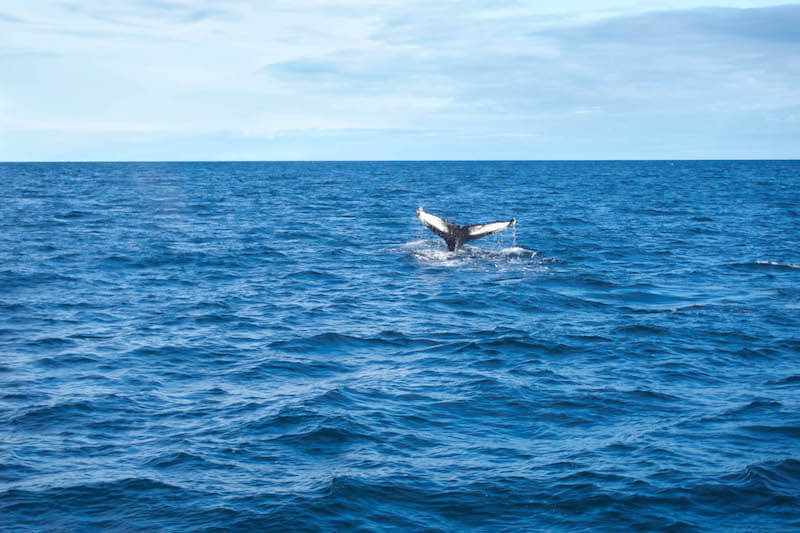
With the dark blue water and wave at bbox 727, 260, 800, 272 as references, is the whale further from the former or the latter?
wave at bbox 727, 260, 800, 272

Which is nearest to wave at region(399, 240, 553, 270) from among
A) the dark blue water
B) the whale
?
the dark blue water

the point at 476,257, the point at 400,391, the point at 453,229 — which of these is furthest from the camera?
the point at 476,257

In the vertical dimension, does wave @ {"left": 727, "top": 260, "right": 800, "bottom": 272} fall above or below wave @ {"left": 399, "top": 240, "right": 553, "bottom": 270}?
above

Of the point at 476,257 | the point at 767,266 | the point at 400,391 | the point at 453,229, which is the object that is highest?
the point at 453,229

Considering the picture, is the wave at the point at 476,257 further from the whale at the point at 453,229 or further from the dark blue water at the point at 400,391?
the whale at the point at 453,229

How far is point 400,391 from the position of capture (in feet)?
48.8

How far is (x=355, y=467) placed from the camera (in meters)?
11.4

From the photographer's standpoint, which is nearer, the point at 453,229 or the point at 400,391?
the point at 400,391

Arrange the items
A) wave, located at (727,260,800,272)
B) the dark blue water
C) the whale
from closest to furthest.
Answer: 1. the dark blue water
2. wave, located at (727,260,800,272)
3. the whale

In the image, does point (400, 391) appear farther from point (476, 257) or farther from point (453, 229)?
point (476, 257)

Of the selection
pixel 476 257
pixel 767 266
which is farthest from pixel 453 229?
pixel 767 266

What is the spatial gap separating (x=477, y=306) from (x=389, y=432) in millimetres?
10478

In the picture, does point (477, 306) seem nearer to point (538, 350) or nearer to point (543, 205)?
point (538, 350)

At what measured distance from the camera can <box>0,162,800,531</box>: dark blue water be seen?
1023 centimetres
